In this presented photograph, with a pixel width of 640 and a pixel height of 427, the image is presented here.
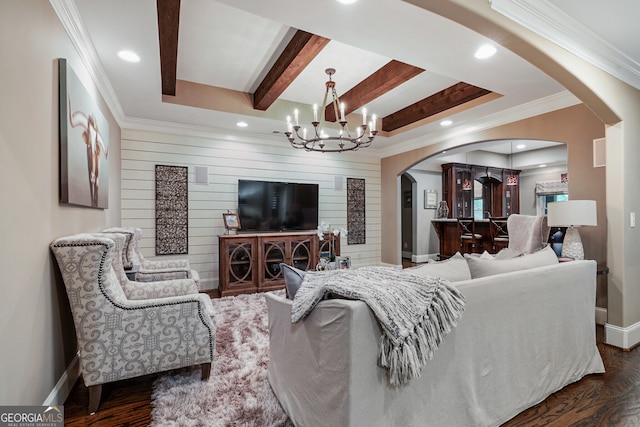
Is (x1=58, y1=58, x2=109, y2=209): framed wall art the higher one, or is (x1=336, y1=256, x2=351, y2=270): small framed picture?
(x1=58, y1=58, x2=109, y2=209): framed wall art

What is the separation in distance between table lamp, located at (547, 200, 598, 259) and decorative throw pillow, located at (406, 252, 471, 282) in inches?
68.8

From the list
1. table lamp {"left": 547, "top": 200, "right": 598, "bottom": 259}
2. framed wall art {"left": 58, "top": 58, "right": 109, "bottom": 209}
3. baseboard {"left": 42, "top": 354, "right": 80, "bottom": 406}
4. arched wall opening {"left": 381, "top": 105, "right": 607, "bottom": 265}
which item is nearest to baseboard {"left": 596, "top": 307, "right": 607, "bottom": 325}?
arched wall opening {"left": 381, "top": 105, "right": 607, "bottom": 265}

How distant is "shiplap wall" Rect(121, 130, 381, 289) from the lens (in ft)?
14.0

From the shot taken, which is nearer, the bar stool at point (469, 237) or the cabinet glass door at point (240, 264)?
the cabinet glass door at point (240, 264)

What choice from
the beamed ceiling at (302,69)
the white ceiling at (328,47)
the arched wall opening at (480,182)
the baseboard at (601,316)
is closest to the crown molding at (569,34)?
the white ceiling at (328,47)

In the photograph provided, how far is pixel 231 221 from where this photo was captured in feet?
15.2

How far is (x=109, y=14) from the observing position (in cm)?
206

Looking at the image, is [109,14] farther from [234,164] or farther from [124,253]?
[234,164]

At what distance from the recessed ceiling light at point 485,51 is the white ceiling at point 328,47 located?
0.19 feet

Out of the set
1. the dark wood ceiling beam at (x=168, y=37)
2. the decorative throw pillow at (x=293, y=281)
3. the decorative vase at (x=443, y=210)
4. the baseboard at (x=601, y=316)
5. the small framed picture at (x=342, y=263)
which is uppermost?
the dark wood ceiling beam at (x=168, y=37)

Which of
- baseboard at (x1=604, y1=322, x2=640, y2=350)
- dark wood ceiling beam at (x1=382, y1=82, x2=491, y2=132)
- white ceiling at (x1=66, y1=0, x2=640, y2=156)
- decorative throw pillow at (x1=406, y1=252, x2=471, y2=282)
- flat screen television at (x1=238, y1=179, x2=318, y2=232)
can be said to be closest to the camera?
decorative throw pillow at (x1=406, y1=252, x2=471, y2=282)

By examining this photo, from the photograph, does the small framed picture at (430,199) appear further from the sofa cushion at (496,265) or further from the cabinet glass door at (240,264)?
the sofa cushion at (496,265)

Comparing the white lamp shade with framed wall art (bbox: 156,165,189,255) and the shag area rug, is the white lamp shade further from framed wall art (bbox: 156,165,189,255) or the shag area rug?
framed wall art (bbox: 156,165,189,255)

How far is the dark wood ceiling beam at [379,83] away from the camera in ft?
10.3
